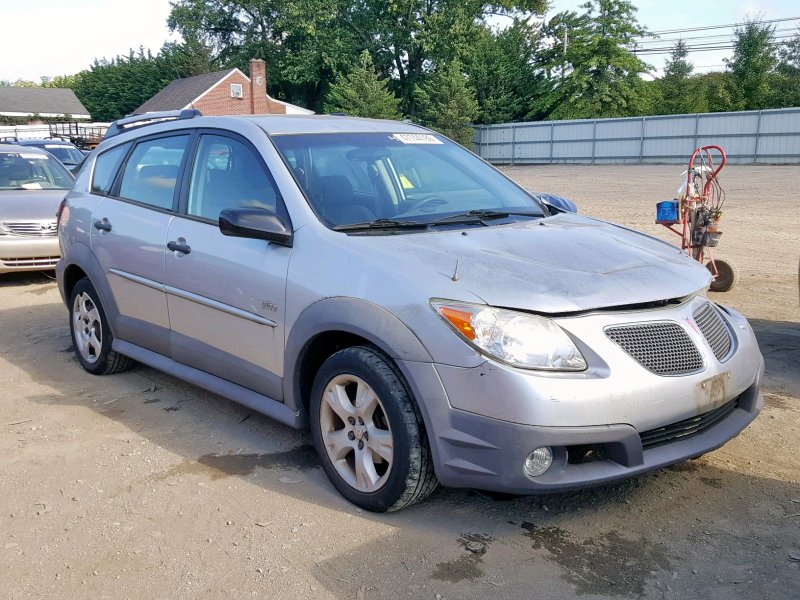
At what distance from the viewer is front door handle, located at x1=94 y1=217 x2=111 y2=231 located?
214 inches

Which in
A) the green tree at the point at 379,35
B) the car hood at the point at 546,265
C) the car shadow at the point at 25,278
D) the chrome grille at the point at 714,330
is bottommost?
the car shadow at the point at 25,278

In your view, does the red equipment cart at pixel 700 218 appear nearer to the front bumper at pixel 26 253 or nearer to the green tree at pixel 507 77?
the front bumper at pixel 26 253

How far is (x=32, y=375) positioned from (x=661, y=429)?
4.59 metres

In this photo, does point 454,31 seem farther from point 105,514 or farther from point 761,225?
point 105,514

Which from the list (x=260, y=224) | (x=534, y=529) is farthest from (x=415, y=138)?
(x=534, y=529)

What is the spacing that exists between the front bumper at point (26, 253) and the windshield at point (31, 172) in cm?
140

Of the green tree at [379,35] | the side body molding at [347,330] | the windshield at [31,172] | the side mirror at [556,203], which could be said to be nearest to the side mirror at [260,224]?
the side body molding at [347,330]

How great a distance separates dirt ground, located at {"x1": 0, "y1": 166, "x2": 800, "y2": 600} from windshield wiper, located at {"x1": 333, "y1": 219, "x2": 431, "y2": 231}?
4.08 feet

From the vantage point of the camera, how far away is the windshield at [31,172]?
1064 centimetres

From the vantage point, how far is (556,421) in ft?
10.2

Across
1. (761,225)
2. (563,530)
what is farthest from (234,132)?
(761,225)

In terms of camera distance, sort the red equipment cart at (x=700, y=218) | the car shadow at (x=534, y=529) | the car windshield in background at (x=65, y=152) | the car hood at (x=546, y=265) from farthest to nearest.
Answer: the car windshield in background at (x=65, y=152) < the red equipment cart at (x=700, y=218) < the car hood at (x=546, y=265) < the car shadow at (x=534, y=529)

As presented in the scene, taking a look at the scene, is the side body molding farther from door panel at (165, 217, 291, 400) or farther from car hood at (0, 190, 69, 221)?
car hood at (0, 190, 69, 221)

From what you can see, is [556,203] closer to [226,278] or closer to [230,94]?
[226,278]
